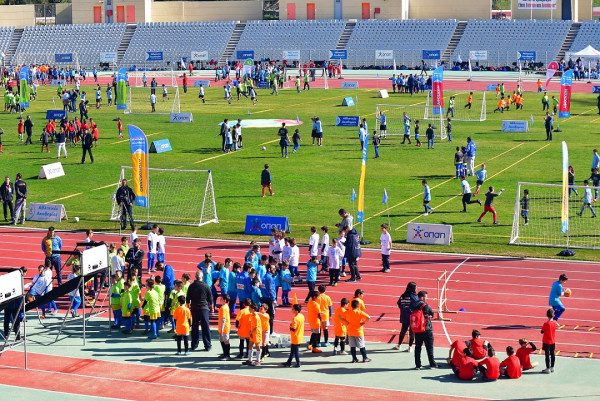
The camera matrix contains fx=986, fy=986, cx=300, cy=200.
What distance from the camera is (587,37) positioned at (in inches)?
3807

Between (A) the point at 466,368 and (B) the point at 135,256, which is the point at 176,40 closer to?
(B) the point at 135,256

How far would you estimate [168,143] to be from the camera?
4984 cm

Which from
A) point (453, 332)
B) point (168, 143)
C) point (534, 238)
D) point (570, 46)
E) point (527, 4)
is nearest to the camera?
point (453, 332)

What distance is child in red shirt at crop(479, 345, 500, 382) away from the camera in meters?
19.2

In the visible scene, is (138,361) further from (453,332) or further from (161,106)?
(161,106)

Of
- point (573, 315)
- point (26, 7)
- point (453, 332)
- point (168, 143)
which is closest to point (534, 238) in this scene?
point (573, 315)

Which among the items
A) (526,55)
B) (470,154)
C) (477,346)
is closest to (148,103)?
(470,154)

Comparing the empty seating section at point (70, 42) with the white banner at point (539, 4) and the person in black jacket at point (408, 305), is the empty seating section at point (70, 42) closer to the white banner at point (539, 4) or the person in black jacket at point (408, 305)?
the white banner at point (539, 4)

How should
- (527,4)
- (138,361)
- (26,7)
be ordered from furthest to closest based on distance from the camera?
(26,7), (527,4), (138,361)

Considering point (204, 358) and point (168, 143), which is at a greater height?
point (168, 143)

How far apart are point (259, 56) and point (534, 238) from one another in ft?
260

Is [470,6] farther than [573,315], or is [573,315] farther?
[470,6]

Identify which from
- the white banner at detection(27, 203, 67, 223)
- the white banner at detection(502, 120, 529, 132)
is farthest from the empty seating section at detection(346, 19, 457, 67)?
the white banner at detection(27, 203, 67, 223)

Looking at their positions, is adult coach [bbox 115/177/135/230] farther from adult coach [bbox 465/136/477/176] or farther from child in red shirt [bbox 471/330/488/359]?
child in red shirt [bbox 471/330/488/359]
